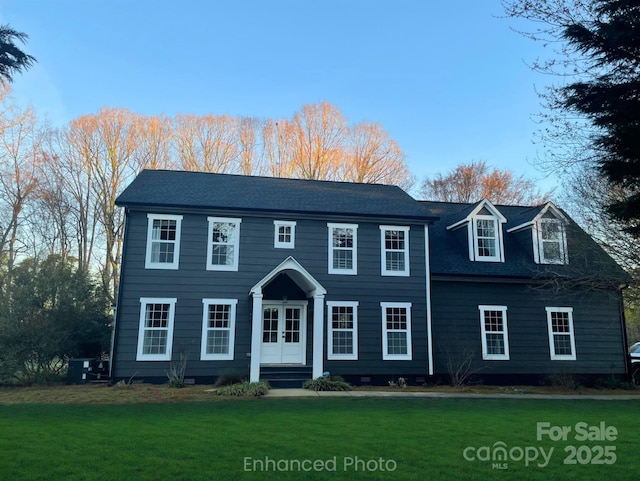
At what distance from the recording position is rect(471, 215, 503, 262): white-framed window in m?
17.4

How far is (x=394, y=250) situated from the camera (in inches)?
652

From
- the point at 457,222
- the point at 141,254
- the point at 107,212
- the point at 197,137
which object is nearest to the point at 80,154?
the point at 107,212

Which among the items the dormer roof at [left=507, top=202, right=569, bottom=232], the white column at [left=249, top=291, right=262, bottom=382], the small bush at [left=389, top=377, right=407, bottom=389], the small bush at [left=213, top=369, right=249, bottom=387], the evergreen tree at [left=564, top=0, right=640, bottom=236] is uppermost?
the dormer roof at [left=507, top=202, right=569, bottom=232]

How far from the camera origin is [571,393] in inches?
576

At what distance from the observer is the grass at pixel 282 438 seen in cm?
529

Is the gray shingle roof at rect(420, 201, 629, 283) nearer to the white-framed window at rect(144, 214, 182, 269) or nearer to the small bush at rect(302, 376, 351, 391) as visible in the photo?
the small bush at rect(302, 376, 351, 391)

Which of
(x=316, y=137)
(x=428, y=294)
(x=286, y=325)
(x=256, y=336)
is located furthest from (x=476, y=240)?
(x=316, y=137)

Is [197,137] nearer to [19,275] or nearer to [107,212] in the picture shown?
[107,212]

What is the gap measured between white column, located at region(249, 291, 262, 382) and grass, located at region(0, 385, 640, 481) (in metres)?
2.40

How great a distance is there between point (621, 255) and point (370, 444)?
12.8 metres

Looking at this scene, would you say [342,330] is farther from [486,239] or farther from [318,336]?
[486,239]

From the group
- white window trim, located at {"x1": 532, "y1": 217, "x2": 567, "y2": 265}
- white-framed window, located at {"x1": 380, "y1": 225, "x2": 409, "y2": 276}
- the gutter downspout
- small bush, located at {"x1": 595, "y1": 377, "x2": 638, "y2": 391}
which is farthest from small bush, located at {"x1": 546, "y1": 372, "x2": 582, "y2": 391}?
white-framed window, located at {"x1": 380, "y1": 225, "x2": 409, "y2": 276}

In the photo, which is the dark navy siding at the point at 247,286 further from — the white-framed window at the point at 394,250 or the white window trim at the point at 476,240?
the white window trim at the point at 476,240

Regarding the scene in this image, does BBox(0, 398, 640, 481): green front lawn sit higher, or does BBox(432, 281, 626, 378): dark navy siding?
BBox(432, 281, 626, 378): dark navy siding
